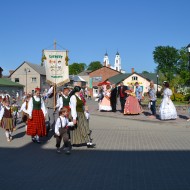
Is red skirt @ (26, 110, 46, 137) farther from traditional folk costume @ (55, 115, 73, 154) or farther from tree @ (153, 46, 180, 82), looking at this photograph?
tree @ (153, 46, 180, 82)

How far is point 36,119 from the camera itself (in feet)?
35.9

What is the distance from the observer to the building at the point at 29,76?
3398 inches

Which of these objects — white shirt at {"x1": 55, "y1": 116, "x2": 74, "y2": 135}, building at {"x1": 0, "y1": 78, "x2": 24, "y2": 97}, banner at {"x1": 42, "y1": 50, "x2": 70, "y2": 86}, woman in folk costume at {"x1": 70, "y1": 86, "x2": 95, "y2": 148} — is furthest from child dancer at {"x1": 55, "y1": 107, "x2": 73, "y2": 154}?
building at {"x1": 0, "y1": 78, "x2": 24, "y2": 97}

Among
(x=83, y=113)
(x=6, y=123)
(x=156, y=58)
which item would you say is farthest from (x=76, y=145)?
(x=156, y=58)

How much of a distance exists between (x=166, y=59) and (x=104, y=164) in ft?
312

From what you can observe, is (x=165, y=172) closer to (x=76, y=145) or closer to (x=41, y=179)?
(x=41, y=179)

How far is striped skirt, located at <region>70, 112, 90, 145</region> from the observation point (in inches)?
392

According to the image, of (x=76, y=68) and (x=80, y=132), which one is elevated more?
(x=76, y=68)

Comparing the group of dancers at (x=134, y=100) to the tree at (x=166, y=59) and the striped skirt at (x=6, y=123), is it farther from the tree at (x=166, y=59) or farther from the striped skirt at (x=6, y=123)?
the tree at (x=166, y=59)

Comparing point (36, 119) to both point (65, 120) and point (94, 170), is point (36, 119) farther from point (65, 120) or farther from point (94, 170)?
point (94, 170)

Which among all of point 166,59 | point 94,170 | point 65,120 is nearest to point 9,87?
point 166,59

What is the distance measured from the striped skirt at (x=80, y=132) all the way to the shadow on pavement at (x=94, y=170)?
31 cm

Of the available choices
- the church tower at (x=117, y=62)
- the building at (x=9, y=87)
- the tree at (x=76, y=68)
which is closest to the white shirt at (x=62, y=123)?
the building at (x=9, y=87)

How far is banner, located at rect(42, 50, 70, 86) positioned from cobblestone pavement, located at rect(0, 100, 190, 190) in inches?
106
